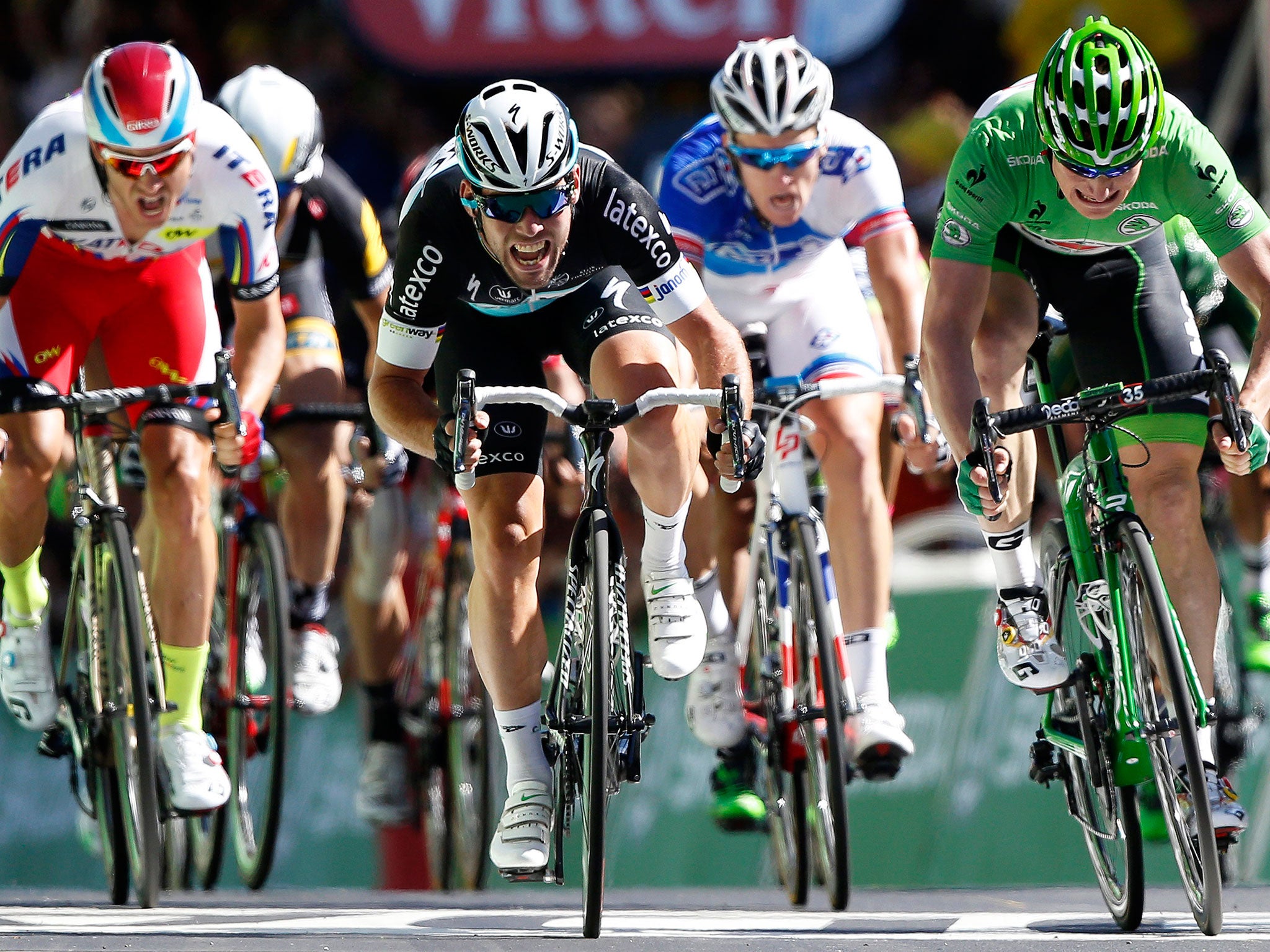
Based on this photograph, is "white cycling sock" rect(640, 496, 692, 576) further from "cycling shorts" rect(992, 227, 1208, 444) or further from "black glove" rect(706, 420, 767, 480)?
"cycling shorts" rect(992, 227, 1208, 444)

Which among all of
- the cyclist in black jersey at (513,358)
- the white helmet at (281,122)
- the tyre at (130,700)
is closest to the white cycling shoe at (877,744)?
the cyclist in black jersey at (513,358)

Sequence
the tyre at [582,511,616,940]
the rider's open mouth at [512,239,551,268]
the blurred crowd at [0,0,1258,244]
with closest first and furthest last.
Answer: the tyre at [582,511,616,940]
the rider's open mouth at [512,239,551,268]
the blurred crowd at [0,0,1258,244]

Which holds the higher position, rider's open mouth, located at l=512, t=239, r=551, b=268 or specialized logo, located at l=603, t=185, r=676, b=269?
specialized logo, located at l=603, t=185, r=676, b=269

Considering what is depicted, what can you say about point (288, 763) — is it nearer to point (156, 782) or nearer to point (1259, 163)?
point (156, 782)

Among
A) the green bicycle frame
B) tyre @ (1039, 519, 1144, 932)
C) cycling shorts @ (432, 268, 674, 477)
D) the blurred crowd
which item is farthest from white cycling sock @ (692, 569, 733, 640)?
the blurred crowd

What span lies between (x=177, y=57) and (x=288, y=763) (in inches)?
152

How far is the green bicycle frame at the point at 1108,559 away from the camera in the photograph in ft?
17.5

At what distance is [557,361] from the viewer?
7.84 m

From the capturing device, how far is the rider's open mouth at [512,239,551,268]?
5434 mm

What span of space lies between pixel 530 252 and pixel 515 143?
0.30 m

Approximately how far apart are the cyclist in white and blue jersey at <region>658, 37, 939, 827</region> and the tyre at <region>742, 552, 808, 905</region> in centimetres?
18

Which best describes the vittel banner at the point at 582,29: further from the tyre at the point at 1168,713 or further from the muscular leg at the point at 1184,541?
the tyre at the point at 1168,713

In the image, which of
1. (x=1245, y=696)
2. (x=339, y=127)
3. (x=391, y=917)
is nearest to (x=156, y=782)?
(x=391, y=917)

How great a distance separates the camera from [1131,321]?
5816 mm
